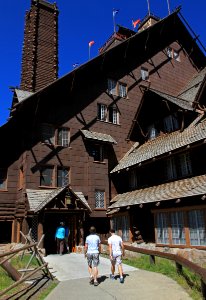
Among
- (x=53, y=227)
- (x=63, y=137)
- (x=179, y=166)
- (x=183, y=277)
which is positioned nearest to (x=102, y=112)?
(x=63, y=137)

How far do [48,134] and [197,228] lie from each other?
40.8 ft

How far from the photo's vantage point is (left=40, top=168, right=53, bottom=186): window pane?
66.0 feet

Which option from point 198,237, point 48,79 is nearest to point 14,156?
point 48,79

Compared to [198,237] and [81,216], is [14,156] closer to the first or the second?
[81,216]

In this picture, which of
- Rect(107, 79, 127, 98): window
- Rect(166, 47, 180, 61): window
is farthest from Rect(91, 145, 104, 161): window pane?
Rect(166, 47, 180, 61): window

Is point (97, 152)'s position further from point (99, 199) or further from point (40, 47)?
point (40, 47)

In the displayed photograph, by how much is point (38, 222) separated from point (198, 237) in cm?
932

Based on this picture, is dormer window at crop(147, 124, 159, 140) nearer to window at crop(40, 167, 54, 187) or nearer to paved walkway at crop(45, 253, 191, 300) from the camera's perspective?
window at crop(40, 167, 54, 187)

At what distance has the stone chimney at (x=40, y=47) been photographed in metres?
24.4

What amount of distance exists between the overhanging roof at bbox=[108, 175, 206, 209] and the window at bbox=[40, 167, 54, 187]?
15.5 feet

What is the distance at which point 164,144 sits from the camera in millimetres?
19047

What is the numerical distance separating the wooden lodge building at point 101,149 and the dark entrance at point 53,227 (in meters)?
0.07

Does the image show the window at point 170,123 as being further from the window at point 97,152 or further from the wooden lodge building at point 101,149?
Result: the window at point 97,152

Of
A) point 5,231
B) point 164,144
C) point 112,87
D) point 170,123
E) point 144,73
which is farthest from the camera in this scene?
point 144,73
